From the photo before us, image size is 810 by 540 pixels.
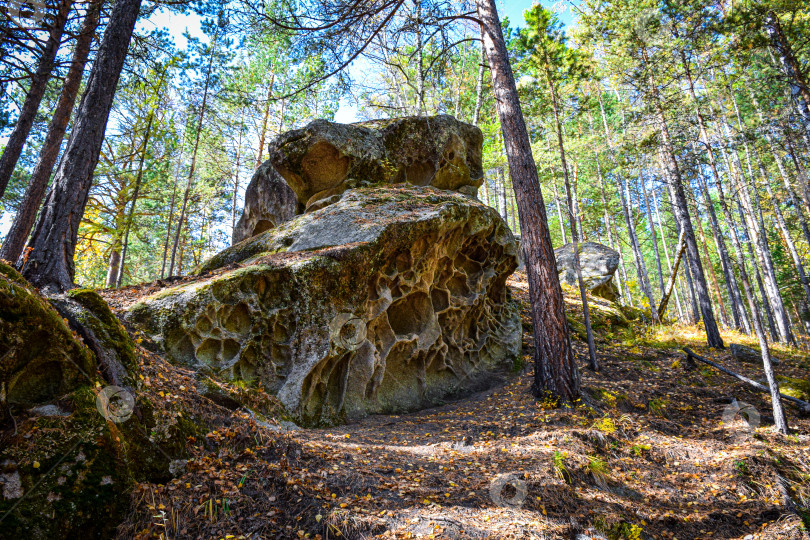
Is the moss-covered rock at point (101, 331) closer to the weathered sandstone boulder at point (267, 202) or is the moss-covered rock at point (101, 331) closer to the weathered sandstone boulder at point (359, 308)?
the weathered sandstone boulder at point (359, 308)

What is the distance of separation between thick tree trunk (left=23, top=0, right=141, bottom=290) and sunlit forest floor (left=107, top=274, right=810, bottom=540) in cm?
143

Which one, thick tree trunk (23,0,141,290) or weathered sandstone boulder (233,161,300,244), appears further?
weathered sandstone boulder (233,161,300,244)

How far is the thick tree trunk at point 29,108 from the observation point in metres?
7.51

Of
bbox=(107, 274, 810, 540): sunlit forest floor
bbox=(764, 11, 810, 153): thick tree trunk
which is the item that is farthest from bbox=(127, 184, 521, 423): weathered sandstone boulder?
bbox=(764, 11, 810, 153): thick tree trunk

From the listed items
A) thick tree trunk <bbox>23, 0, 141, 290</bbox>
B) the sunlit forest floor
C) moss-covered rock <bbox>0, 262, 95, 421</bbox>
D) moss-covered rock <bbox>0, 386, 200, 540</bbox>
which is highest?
thick tree trunk <bbox>23, 0, 141, 290</bbox>

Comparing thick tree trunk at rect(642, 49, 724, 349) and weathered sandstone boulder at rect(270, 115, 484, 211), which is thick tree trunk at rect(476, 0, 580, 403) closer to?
weathered sandstone boulder at rect(270, 115, 484, 211)

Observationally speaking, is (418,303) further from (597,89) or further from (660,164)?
(597,89)

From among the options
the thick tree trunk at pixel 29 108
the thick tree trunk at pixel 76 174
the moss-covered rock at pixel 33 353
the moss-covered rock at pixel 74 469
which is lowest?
the moss-covered rock at pixel 74 469

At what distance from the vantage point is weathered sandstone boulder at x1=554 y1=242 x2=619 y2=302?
16.1m

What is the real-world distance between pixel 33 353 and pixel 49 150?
8360 mm

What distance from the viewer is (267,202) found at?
13594 millimetres

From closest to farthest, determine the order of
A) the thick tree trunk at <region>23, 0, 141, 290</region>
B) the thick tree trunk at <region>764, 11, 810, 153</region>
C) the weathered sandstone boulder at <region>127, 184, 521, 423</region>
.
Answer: the thick tree trunk at <region>23, 0, 141, 290</region>, the weathered sandstone boulder at <region>127, 184, 521, 423</region>, the thick tree trunk at <region>764, 11, 810, 153</region>

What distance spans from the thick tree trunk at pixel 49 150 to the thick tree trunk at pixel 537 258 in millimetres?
8113

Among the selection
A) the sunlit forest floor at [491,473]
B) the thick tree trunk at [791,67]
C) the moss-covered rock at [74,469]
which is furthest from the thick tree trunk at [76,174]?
the thick tree trunk at [791,67]
